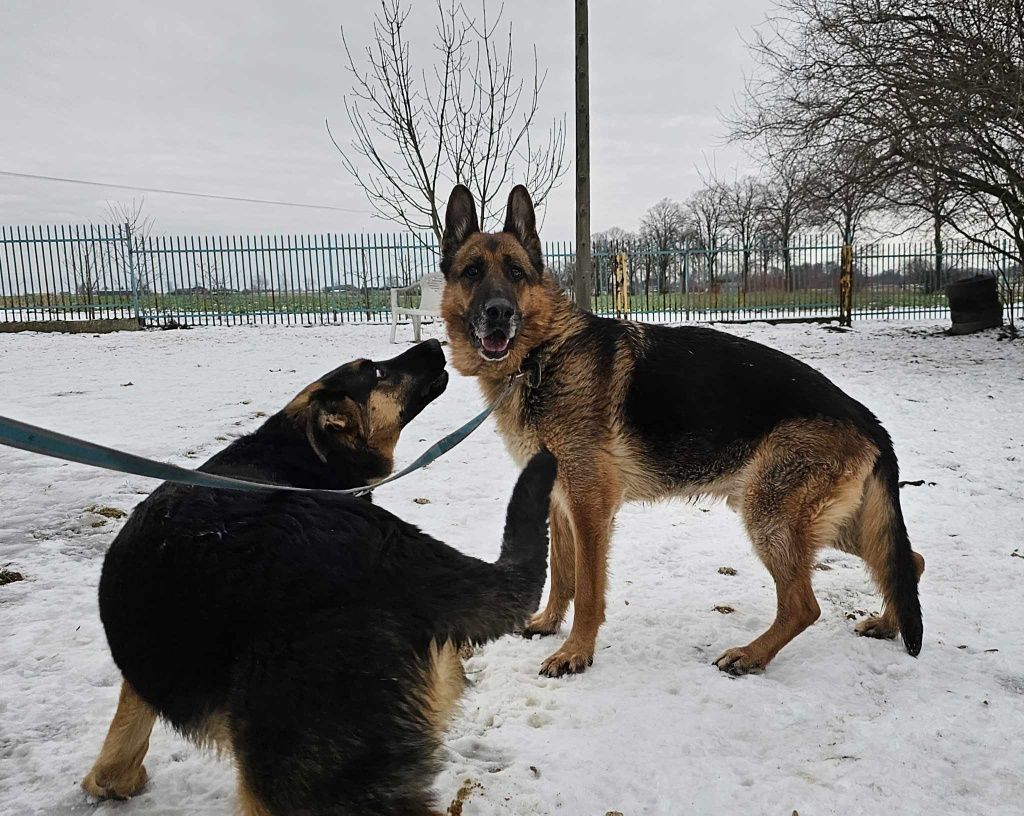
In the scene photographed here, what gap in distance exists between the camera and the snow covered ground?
228cm

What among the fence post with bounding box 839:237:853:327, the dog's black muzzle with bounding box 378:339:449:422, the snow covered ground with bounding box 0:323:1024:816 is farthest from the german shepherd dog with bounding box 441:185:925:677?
the fence post with bounding box 839:237:853:327

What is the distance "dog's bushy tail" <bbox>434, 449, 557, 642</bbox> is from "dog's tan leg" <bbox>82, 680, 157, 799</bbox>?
1138 millimetres

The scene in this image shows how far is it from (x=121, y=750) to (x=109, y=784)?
118 mm

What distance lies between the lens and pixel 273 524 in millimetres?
1893

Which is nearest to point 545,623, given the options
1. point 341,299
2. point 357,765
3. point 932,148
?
point 357,765

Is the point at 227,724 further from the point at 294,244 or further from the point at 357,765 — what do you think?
the point at 294,244

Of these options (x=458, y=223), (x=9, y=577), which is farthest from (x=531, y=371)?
(x=9, y=577)

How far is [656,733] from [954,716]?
1.18 metres

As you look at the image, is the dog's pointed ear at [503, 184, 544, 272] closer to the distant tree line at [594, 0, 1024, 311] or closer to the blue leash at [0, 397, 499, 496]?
the blue leash at [0, 397, 499, 496]

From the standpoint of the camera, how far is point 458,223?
4027 millimetres

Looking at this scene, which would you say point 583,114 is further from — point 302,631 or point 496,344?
point 302,631

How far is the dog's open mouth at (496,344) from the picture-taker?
367 centimetres

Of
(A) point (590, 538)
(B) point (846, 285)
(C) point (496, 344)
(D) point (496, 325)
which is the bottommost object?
(A) point (590, 538)

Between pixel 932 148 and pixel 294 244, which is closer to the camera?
pixel 932 148
